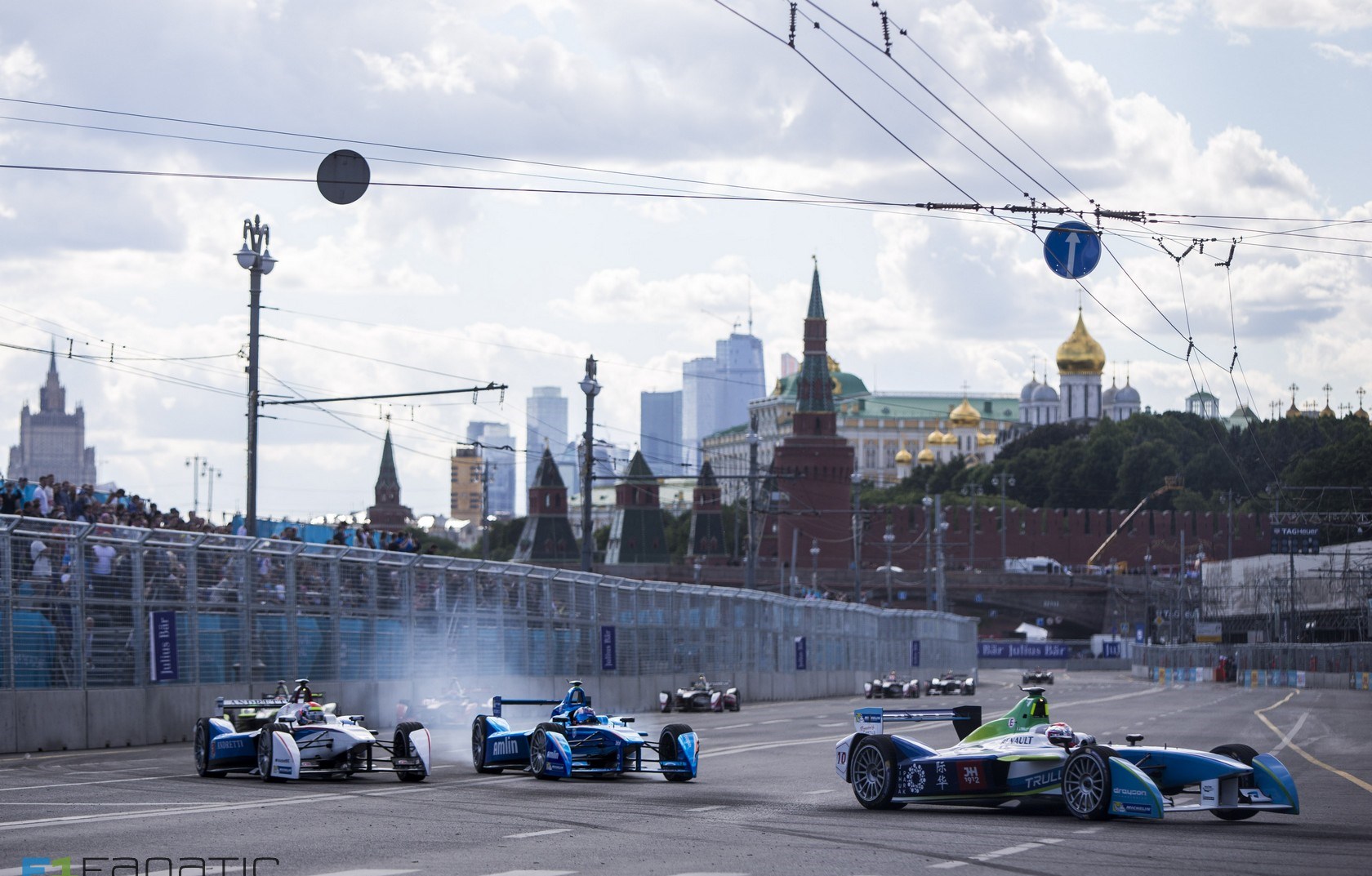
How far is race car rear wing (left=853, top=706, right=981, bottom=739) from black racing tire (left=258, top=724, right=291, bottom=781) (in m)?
5.69

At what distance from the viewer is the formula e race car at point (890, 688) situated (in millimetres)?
61875

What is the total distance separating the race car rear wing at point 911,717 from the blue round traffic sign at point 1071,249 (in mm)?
9419

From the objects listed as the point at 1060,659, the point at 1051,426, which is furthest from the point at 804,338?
the point at 1051,426

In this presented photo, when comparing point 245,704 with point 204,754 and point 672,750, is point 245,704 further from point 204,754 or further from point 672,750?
point 672,750

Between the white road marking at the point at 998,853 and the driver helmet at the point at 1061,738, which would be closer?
the white road marking at the point at 998,853

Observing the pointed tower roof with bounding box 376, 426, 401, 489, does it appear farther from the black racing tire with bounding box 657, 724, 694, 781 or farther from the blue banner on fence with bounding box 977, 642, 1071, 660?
the black racing tire with bounding box 657, 724, 694, 781

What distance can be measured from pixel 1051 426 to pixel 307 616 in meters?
174

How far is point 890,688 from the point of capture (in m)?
62.6

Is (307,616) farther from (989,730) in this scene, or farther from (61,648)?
(989,730)

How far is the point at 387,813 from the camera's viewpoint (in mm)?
14406

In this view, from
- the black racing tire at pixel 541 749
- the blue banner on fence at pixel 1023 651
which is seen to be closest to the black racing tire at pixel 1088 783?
the black racing tire at pixel 541 749

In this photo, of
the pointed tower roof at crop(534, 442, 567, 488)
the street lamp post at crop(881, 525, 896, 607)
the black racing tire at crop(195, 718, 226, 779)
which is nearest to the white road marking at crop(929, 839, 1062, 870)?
the black racing tire at crop(195, 718, 226, 779)

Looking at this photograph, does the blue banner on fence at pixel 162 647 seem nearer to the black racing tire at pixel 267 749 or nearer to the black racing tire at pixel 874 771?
the black racing tire at pixel 267 749

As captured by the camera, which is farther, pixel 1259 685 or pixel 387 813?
pixel 1259 685
